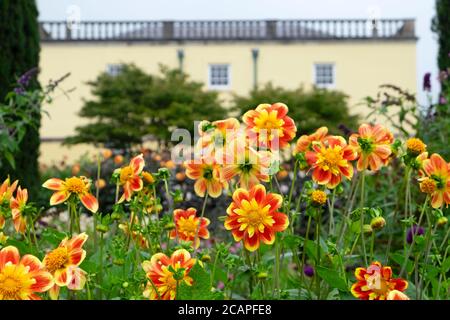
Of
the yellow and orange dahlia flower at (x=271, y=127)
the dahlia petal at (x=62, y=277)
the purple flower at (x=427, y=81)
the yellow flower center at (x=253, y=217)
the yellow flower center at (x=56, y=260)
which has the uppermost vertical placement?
the purple flower at (x=427, y=81)

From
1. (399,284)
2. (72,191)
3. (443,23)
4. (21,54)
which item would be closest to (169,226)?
(72,191)

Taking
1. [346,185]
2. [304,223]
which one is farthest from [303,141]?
[304,223]

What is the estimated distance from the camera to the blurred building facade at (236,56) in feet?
67.5

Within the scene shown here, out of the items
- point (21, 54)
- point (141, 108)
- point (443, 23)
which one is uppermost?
point (443, 23)

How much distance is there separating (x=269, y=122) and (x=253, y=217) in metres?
0.21

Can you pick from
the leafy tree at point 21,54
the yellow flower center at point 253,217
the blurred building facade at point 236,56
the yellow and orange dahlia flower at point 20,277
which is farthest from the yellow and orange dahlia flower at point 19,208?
the blurred building facade at point 236,56

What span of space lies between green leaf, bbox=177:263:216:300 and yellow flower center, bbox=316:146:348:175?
10.3 inches

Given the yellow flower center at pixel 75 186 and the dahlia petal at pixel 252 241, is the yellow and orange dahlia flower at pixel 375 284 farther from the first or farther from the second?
the yellow flower center at pixel 75 186

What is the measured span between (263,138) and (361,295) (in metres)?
0.28

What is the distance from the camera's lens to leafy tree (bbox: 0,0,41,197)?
6570mm

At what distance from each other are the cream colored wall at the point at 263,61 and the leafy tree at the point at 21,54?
1354 cm

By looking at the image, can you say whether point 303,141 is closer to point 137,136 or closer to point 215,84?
point 137,136

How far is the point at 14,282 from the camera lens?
0.77 meters

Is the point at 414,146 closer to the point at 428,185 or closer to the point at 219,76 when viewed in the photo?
the point at 428,185
